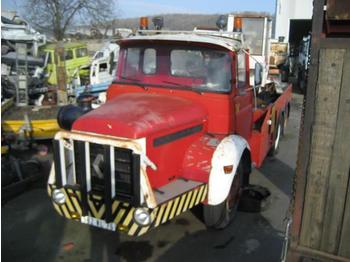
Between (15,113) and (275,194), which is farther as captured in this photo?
(15,113)

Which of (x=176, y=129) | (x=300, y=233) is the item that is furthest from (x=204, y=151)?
(x=300, y=233)

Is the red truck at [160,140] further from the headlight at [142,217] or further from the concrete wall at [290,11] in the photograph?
the concrete wall at [290,11]

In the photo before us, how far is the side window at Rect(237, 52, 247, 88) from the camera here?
18.0 feet

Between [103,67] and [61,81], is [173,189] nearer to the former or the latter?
[61,81]

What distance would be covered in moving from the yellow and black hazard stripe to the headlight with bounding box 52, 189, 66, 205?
0.04 metres

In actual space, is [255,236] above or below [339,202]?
below

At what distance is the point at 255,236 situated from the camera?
5.17m

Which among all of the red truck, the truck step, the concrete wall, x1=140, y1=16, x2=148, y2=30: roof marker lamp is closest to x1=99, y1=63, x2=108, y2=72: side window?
x1=140, y1=16, x2=148, y2=30: roof marker lamp

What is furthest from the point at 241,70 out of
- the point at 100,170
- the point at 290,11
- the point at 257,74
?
the point at 290,11

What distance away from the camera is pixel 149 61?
5625mm

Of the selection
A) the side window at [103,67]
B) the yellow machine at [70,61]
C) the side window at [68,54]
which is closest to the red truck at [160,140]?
the side window at [103,67]

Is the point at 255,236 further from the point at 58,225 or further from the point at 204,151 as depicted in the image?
the point at 58,225

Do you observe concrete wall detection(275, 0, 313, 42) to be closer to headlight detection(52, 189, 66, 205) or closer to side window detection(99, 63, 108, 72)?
side window detection(99, 63, 108, 72)

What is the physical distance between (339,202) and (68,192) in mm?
2869
